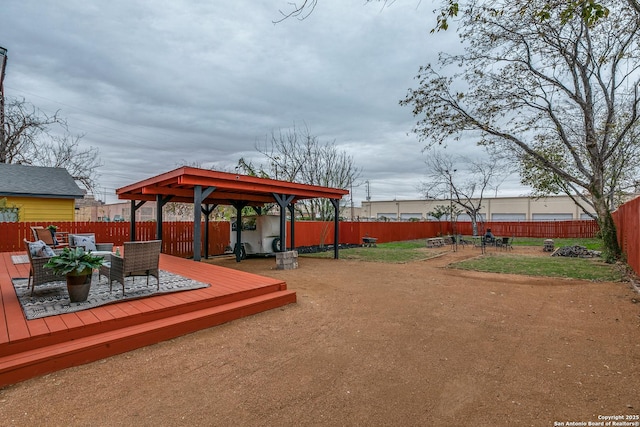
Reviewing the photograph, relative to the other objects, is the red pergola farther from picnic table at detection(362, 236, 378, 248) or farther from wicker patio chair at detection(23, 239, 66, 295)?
picnic table at detection(362, 236, 378, 248)

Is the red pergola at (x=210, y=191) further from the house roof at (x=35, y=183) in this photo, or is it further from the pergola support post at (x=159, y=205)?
the house roof at (x=35, y=183)

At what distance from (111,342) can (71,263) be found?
1138 millimetres

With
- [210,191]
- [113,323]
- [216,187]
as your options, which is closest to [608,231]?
[216,187]

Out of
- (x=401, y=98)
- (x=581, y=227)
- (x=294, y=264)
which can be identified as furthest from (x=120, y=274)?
(x=581, y=227)

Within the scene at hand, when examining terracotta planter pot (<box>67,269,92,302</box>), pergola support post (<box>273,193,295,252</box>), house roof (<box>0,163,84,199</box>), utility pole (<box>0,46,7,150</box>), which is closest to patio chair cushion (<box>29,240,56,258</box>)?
terracotta planter pot (<box>67,269,92,302</box>)

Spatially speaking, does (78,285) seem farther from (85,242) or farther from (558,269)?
(558,269)

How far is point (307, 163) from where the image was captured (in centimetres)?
1986

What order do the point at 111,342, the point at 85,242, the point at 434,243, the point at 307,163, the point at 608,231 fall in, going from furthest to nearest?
the point at 307,163
the point at 434,243
the point at 608,231
the point at 85,242
the point at 111,342

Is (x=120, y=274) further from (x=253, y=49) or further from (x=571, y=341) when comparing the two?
(x=253, y=49)

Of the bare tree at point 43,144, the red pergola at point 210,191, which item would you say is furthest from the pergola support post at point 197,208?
the bare tree at point 43,144

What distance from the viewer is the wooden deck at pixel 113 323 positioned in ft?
8.89

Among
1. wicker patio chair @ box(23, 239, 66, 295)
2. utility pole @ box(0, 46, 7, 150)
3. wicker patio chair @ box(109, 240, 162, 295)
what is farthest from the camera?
utility pole @ box(0, 46, 7, 150)

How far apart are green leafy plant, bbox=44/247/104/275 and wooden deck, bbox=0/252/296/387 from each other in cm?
48

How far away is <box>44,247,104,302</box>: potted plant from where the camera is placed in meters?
3.51
